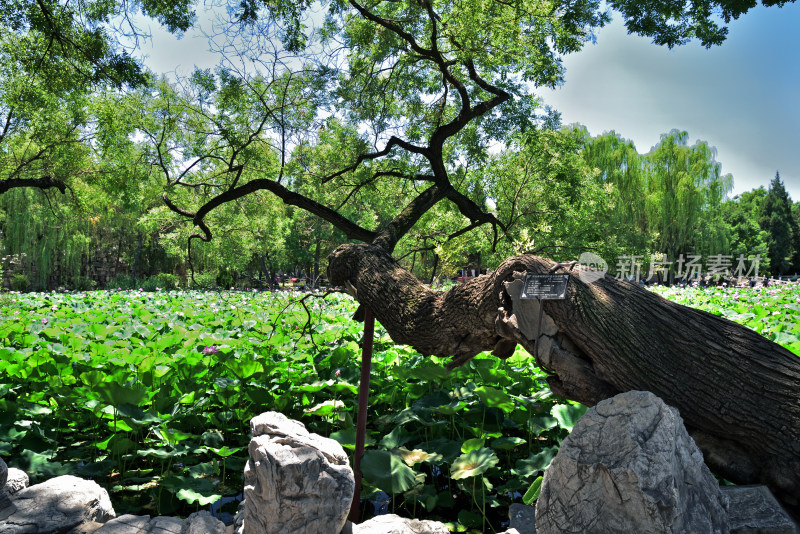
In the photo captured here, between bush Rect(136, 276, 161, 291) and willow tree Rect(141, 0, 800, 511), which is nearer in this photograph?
willow tree Rect(141, 0, 800, 511)

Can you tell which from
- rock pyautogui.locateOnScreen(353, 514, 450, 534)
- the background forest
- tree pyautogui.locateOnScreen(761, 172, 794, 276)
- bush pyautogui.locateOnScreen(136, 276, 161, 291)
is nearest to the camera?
rock pyautogui.locateOnScreen(353, 514, 450, 534)

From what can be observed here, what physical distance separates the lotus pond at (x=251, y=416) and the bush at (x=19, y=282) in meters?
15.3

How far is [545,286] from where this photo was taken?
6.43 feet

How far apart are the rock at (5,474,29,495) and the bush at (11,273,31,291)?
17924 millimetres

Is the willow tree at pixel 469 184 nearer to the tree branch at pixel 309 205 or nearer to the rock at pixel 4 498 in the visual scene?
the tree branch at pixel 309 205

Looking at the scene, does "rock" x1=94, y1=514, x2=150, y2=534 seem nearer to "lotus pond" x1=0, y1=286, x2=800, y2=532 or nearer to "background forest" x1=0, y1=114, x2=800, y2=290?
"lotus pond" x1=0, y1=286, x2=800, y2=532

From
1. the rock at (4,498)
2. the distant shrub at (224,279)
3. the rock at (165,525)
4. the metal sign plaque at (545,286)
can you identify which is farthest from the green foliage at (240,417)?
the distant shrub at (224,279)

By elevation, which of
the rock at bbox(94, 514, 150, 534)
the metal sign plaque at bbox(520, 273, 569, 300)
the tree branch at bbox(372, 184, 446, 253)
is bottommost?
the rock at bbox(94, 514, 150, 534)

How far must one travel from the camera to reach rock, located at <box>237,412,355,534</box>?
1684 millimetres

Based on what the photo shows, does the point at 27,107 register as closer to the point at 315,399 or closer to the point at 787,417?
the point at 315,399

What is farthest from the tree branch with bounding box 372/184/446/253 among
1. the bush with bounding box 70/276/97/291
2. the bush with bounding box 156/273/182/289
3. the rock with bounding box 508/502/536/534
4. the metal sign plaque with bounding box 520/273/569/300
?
the bush with bounding box 70/276/97/291

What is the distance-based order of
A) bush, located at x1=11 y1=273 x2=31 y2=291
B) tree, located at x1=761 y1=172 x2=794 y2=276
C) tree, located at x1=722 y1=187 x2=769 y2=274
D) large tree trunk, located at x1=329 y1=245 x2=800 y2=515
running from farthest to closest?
tree, located at x1=761 y1=172 x2=794 y2=276
tree, located at x1=722 y1=187 x2=769 y2=274
bush, located at x1=11 y1=273 x2=31 y2=291
large tree trunk, located at x1=329 y1=245 x2=800 y2=515

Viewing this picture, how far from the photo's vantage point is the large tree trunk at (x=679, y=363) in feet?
6.02

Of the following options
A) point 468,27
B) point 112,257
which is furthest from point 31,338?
point 112,257
